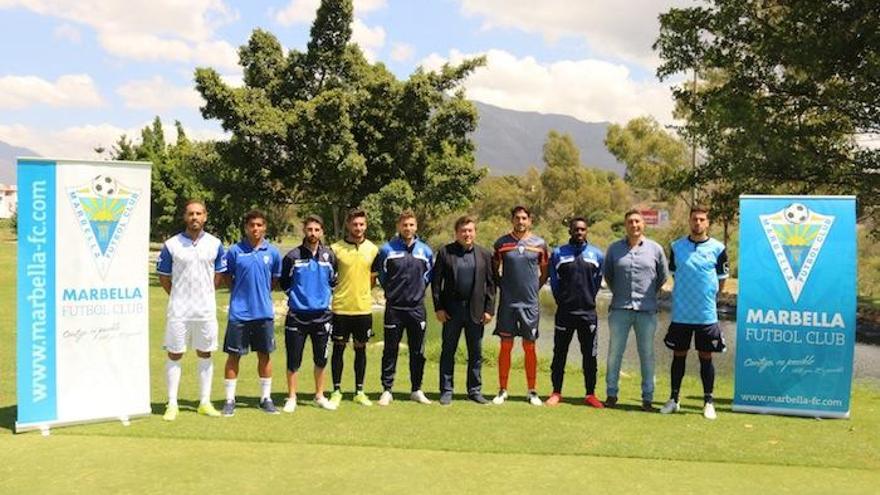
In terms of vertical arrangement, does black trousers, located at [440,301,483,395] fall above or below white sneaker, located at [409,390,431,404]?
above

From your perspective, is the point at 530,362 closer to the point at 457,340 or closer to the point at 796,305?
the point at 457,340

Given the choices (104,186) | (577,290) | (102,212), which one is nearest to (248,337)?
(102,212)

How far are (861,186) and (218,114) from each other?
682 inches

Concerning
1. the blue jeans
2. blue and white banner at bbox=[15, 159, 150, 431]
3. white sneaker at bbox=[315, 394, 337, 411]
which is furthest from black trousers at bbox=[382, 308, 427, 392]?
blue and white banner at bbox=[15, 159, 150, 431]

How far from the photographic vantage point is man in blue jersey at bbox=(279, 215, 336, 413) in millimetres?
6035

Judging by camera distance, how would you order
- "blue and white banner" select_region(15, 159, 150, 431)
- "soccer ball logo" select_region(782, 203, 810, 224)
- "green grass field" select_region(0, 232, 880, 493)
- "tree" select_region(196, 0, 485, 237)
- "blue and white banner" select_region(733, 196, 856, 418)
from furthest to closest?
1. "tree" select_region(196, 0, 485, 237)
2. "soccer ball logo" select_region(782, 203, 810, 224)
3. "blue and white banner" select_region(733, 196, 856, 418)
4. "blue and white banner" select_region(15, 159, 150, 431)
5. "green grass field" select_region(0, 232, 880, 493)

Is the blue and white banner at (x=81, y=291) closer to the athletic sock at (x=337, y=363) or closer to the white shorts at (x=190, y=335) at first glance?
the white shorts at (x=190, y=335)

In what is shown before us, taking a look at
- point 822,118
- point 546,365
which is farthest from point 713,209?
point 546,365

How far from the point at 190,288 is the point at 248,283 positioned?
0.45 m

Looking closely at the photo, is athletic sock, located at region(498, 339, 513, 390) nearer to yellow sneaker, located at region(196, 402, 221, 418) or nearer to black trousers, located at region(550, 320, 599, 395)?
black trousers, located at region(550, 320, 599, 395)

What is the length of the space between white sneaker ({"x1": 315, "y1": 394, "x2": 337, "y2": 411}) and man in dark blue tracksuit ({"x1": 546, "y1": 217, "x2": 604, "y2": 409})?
194 centimetres

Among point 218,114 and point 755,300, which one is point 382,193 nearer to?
point 218,114

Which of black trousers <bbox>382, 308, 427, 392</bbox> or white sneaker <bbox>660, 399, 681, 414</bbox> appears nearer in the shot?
white sneaker <bbox>660, 399, 681, 414</bbox>

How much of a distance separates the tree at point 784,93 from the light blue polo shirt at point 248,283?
12182 mm
